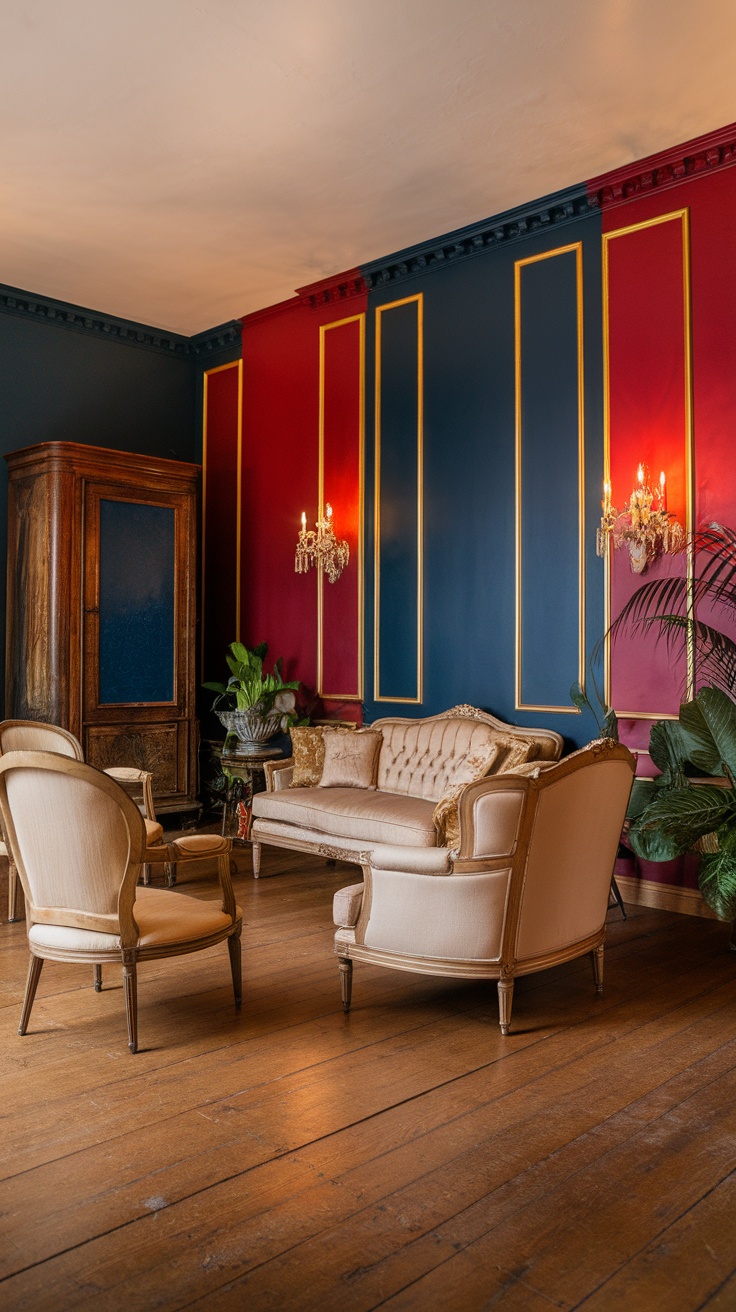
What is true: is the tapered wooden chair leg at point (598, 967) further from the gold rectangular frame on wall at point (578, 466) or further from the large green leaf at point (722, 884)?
the gold rectangular frame on wall at point (578, 466)

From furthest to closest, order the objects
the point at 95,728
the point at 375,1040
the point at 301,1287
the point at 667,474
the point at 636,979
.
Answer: the point at 95,728 < the point at 667,474 < the point at 636,979 < the point at 375,1040 < the point at 301,1287

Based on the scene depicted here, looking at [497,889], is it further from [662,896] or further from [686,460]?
[686,460]

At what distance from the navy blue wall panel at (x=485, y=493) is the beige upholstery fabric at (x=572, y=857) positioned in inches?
66.2

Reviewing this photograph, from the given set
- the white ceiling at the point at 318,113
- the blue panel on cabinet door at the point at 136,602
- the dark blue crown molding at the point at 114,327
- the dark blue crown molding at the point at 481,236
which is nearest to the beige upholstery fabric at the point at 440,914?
the white ceiling at the point at 318,113

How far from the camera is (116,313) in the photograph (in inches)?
277

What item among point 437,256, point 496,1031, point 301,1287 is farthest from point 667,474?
point 301,1287

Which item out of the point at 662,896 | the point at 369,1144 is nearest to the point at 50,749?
the point at 369,1144

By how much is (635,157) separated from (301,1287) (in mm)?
4863

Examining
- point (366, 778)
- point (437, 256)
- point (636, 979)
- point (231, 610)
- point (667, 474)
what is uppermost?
point (437, 256)

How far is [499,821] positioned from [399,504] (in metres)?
3.29

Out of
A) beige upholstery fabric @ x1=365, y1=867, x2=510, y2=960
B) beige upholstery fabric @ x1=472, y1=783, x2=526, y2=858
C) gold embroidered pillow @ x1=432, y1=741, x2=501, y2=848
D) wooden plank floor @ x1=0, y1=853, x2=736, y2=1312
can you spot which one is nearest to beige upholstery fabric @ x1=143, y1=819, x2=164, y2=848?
wooden plank floor @ x1=0, y1=853, x2=736, y2=1312

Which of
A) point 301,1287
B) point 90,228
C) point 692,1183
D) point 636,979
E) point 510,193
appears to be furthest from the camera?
point 90,228

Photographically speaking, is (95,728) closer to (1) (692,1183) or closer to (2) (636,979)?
(2) (636,979)

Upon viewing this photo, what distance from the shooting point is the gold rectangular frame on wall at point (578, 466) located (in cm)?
511
